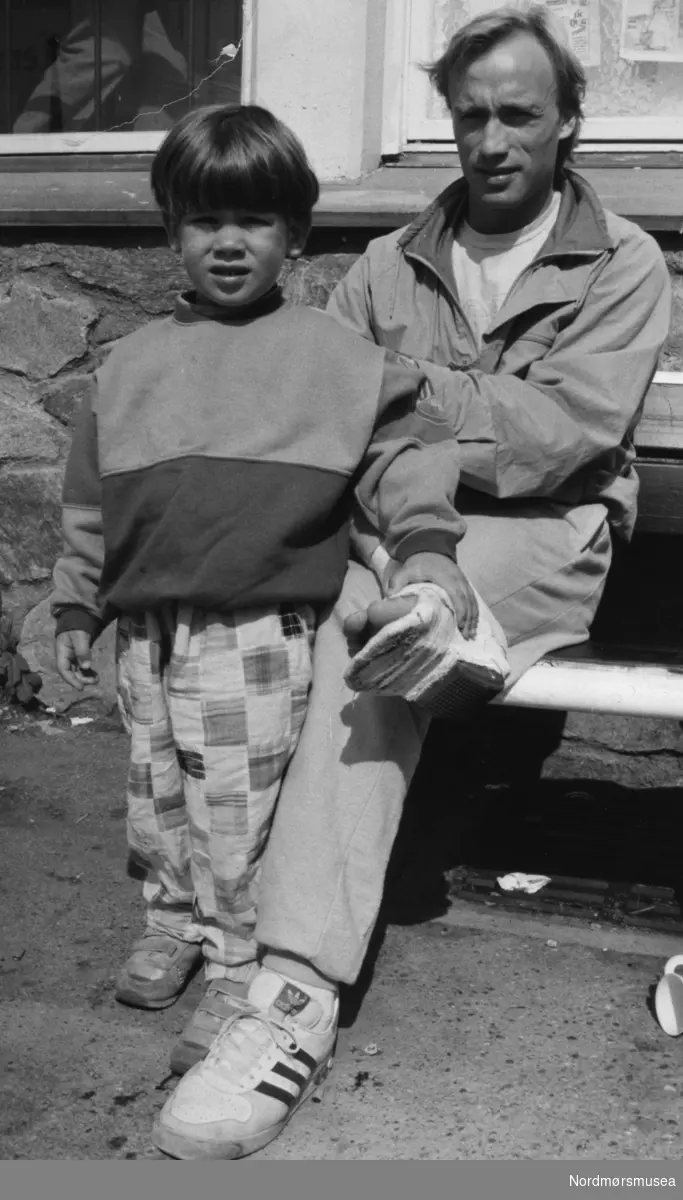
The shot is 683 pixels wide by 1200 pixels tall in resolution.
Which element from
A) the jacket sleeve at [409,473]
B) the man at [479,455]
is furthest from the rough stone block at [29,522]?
the jacket sleeve at [409,473]

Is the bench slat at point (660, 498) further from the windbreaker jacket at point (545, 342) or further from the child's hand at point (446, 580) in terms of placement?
the child's hand at point (446, 580)

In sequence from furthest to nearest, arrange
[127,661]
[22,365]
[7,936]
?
[22,365] → [7,936] → [127,661]

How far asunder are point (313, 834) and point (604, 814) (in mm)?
1302

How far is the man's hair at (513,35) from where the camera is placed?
8.21ft

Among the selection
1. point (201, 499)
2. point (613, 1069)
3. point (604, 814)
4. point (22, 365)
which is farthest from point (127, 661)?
point (22, 365)

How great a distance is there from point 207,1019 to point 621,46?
107 inches

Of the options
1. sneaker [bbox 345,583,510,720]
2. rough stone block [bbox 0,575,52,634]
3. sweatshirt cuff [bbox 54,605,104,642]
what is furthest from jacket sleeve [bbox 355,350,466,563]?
rough stone block [bbox 0,575,52,634]

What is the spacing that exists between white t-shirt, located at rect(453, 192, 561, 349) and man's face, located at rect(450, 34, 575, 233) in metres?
0.09

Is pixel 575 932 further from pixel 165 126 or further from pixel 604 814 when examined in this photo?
pixel 165 126

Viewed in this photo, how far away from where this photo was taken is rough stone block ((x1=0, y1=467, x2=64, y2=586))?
377 centimetres

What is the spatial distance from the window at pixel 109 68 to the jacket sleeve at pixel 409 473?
2.05 metres

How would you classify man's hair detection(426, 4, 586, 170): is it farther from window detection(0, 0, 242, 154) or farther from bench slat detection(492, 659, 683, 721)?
window detection(0, 0, 242, 154)

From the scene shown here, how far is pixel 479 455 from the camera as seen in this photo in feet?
7.59

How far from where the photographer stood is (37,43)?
4254 millimetres
